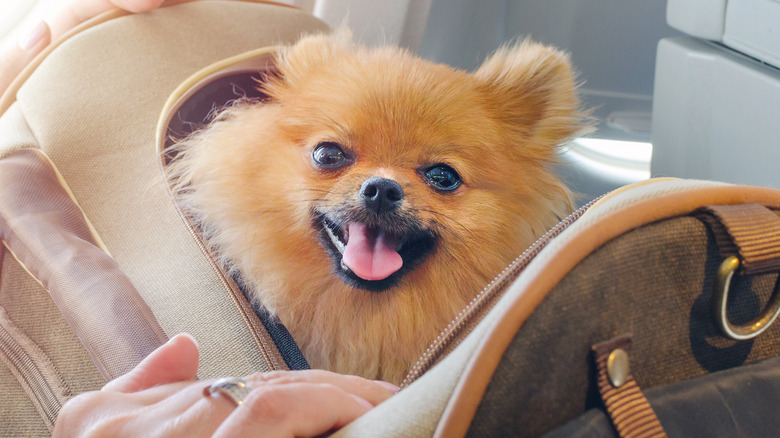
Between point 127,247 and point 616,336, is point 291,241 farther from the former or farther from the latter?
point 616,336

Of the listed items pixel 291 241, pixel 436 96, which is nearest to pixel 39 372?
pixel 291 241

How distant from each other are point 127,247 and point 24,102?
10.1 inches

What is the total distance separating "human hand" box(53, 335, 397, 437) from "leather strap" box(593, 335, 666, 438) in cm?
17

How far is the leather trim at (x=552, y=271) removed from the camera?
1.24ft

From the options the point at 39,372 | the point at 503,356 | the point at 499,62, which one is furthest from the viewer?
the point at 499,62

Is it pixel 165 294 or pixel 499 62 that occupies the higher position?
pixel 499 62

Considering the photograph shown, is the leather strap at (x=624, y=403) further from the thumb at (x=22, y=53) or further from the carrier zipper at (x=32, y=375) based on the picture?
the thumb at (x=22, y=53)

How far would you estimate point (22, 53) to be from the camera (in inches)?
41.1

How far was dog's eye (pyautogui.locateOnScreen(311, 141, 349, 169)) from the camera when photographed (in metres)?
0.71

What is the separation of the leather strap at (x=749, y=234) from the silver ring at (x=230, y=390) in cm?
33

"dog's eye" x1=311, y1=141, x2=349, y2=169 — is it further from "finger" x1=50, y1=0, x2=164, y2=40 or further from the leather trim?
"finger" x1=50, y1=0, x2=164, y2=40

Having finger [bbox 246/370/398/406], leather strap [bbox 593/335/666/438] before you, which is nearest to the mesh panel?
finger [bbox 246/370/398/406]

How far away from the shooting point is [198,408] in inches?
15.9

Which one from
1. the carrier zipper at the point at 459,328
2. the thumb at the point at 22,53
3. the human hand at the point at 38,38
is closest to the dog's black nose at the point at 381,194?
the carrier zipper at the point at 459,328
